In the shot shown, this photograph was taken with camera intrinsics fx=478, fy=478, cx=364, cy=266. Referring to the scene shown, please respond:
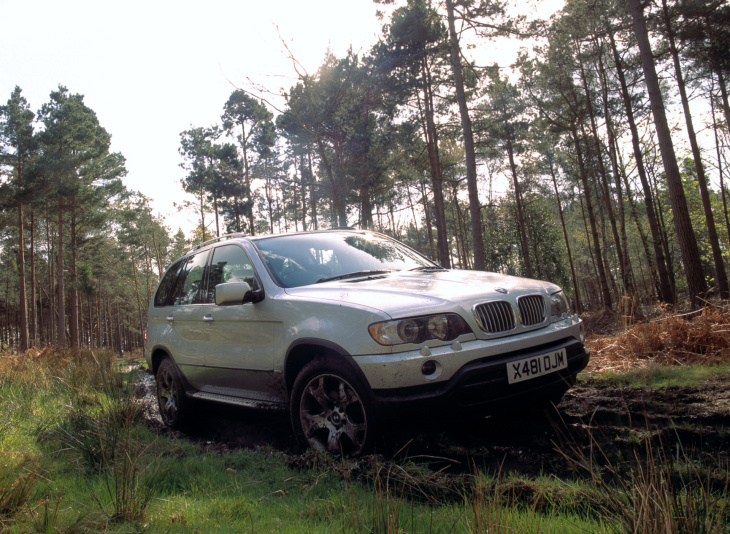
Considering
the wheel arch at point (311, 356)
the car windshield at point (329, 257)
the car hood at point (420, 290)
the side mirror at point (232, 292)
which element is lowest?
the wheel arch at point (311, 356)

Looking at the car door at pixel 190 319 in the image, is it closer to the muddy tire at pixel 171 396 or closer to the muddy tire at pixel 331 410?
the muddy tire at pixel 171 396

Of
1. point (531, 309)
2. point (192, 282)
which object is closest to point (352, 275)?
point (531, 309)

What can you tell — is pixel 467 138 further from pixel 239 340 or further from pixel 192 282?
pixel 239 340

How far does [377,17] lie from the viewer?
61.4 ft

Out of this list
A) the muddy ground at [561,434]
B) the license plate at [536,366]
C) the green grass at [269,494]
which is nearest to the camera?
the green grass at [269,494]

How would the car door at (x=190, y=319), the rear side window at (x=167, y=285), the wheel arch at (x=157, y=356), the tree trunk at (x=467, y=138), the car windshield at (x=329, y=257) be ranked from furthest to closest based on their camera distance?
the tree trunk at (x=467, y=138), the rear side window at (x=167, y=285), the wheel arch at (x=157, y=356), the car door at (x=190, y=319), the car windshield at (x=329, y=257)

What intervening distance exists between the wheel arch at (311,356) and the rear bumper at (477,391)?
23 centimetres

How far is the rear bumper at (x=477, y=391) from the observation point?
9.59ft

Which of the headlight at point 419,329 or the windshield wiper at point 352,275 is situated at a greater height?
the windshield wiper at point 352,275

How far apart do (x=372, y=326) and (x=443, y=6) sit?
1519cm

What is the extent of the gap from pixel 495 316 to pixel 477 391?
0.55 metres

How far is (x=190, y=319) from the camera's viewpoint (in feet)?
16.3

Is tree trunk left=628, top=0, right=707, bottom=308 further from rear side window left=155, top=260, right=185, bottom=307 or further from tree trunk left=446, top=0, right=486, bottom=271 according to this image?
rear side window left=155, top=260, right=185, bottom=307

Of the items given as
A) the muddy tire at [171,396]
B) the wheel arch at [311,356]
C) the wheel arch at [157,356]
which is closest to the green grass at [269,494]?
the wheel arch at [311,356]
